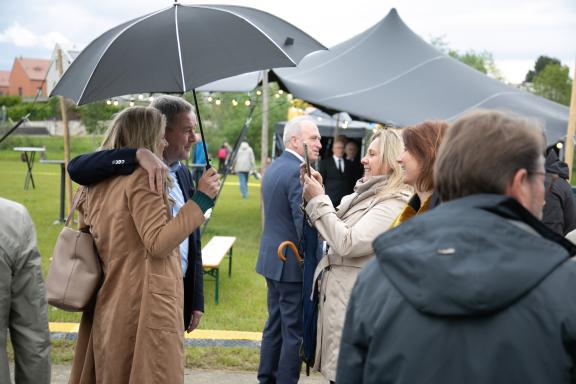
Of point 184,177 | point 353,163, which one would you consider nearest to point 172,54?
point 184,177

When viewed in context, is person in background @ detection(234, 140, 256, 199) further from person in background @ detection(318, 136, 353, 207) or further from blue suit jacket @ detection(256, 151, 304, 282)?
blue suit jacket @ detection(256, 151, 304, 282)

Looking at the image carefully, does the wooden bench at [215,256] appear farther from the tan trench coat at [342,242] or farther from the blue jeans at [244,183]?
the blue jeans at [244,183]

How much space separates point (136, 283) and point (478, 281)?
1.84 m

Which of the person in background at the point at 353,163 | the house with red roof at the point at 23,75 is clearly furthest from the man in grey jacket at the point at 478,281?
the house with red roof at the point at 23,75

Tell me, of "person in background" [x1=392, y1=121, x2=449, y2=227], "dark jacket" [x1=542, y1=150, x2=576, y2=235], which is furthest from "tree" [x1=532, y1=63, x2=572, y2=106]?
"person in background" [x1=392, y1=121, x2=449, y2=227]

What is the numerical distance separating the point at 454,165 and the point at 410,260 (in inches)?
10.6

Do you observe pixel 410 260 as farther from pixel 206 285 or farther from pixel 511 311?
pixel 206 285

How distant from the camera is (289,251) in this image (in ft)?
15.0

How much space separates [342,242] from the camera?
336 cm

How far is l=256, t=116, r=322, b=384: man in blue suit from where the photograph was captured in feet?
15.0

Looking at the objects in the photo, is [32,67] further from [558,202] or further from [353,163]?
[558,202]

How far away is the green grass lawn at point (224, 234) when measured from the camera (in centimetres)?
635

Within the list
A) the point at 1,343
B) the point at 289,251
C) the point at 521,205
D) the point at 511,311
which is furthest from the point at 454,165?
the point at 289,251

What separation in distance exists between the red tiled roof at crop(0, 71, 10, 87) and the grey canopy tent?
10312 centimetres
